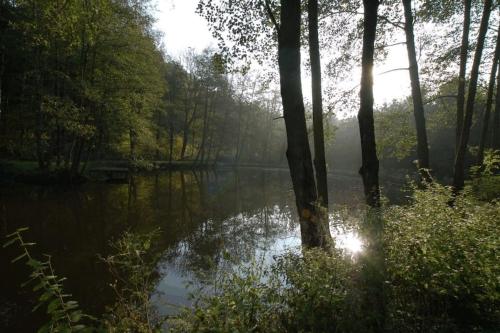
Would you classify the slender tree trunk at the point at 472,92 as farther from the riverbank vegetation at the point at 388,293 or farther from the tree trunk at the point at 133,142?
the tree trunk at the point at 133,142

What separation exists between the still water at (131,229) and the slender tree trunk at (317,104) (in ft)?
2.79

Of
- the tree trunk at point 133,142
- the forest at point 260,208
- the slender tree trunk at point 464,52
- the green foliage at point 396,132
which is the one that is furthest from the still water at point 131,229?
the slender tree trunk at point 464,52

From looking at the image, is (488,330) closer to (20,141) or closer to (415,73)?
(415,73)

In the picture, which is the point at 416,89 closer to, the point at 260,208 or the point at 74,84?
the point at 260,208

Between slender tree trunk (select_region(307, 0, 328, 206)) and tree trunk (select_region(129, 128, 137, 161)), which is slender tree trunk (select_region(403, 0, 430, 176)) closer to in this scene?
slender tree trunk (select_region(307, 0, 328, 206))

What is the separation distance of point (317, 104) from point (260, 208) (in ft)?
30.2

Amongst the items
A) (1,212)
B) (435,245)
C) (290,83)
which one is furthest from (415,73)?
(1,212)

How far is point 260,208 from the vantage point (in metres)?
16.3

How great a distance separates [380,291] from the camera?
3.03 meters

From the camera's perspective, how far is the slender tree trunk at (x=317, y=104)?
24.8 feet

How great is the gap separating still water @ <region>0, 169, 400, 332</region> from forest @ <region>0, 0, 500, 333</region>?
6 centimetres

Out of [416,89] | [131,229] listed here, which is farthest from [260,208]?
[416,89]

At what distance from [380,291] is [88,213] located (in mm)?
12054

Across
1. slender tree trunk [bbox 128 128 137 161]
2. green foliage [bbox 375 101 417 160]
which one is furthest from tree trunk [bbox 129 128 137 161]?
green foliage [bbox 375 101 417 160]
